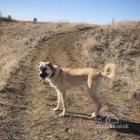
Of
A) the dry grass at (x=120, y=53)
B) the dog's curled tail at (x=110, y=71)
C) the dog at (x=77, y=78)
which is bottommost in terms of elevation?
the dry grass at (x=120, y=53)

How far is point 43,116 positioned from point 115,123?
2073 millimetres

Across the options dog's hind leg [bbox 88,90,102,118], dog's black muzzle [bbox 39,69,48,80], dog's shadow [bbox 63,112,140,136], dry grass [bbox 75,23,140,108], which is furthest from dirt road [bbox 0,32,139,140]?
dry grass [bbox 75,23,140,108]

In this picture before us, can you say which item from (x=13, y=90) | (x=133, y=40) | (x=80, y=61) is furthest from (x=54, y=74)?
(x=133, y=40)

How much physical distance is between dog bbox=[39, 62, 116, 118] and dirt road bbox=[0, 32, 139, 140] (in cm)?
47

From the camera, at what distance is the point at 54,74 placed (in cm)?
935

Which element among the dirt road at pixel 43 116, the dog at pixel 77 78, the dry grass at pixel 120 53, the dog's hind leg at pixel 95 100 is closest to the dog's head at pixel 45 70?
the dog at pixel 77 78

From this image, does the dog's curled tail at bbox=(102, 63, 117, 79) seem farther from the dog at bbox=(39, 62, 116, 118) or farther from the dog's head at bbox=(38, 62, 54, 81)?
the dog's head at bbox=(38, 62, 54, 81)

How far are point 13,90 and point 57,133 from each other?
357 centimetres

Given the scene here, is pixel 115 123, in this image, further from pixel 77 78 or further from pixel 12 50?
pixel 12 50

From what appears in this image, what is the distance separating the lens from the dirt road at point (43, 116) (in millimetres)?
8078

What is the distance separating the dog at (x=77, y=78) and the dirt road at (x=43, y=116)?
1.54ft

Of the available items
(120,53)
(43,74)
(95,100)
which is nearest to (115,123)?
(95,100)

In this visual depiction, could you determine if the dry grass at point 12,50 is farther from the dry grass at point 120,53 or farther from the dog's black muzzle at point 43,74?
the dry grass at point 120,53

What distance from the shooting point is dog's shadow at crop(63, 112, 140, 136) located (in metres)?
8.59
